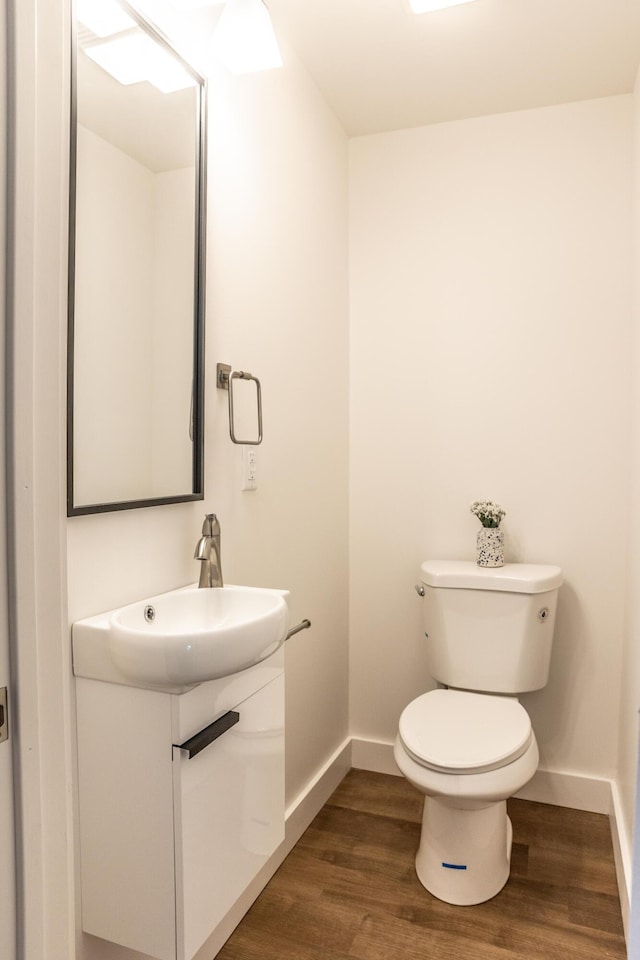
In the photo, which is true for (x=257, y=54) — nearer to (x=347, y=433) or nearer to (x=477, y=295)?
(x=477, y=295)

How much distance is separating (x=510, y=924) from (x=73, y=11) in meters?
2.32

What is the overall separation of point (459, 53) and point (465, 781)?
7.03ft

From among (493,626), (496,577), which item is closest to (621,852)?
(493,626)

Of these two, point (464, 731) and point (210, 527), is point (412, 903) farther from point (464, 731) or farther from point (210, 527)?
point (210, 527)

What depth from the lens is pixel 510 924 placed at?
1.74 metres

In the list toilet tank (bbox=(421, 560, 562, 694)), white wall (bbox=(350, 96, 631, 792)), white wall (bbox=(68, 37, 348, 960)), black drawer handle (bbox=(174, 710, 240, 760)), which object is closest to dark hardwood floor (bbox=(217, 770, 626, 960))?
white wall (bbox=(68, 37, 348, 960))

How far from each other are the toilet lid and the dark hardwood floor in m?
0.43

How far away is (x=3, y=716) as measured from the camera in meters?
0.83

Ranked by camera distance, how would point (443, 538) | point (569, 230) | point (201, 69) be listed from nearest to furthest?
point (201, 69) → point (569, 230) → point (443, 538)

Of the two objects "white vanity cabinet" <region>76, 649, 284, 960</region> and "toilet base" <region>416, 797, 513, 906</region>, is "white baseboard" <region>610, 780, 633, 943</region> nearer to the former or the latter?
"toilet base" <region>416, 797, 513, 906</region>

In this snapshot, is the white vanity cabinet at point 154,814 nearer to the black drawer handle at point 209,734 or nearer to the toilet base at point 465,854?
the black drawer handle at point 209,734

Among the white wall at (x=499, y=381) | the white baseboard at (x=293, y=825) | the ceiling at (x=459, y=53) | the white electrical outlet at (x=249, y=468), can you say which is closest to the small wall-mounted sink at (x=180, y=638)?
the white electrical outlet at (x=249, y=468)

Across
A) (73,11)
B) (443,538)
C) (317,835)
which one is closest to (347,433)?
(443,538)

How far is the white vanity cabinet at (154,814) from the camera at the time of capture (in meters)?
1.15
